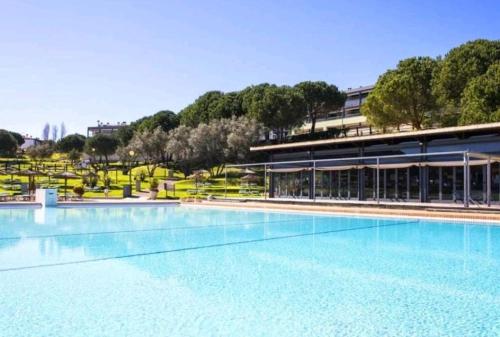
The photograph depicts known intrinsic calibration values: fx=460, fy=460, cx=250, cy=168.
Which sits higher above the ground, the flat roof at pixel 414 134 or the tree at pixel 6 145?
the tree at pixel 6 145

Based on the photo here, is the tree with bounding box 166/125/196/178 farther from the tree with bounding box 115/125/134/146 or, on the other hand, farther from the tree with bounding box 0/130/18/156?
the tree with bounding box 0/130/18/156

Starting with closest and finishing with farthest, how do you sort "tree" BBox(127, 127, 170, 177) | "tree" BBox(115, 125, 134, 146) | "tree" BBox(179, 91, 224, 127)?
"tree" BBox(127, 127, 170, 177) < "tree" BBox(179, 91, 224, 127) < "tree" BBox(115, 125, 134, 146)

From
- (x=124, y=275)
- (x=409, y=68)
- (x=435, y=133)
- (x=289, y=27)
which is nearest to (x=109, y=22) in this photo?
(x=289, y=27)

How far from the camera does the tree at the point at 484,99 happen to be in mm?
29875

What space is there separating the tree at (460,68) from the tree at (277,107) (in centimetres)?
1679

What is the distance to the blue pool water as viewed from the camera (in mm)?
5480

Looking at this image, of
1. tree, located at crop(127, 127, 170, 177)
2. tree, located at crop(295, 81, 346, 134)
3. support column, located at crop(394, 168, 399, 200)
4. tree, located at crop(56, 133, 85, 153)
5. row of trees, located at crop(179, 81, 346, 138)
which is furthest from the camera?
tree, located at crop(56, 133, 85, 153)

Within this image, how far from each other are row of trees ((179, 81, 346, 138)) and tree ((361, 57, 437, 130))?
1112 cm

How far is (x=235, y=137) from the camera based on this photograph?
1702 inches

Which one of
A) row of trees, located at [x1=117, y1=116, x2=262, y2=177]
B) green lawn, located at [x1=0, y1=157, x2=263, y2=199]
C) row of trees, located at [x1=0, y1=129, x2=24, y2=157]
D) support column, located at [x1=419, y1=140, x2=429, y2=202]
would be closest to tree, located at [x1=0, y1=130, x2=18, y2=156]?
row of trees, located at [x1=0, y1=129, x2=24, y2=157]

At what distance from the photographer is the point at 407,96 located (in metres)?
39.1

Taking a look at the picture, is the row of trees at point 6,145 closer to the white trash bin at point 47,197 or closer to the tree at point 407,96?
the white trash bin at point 47,197

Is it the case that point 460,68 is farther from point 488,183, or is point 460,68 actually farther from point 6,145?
point 6,145

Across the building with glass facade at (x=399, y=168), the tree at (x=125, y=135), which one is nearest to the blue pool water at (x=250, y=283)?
the building with glass facade at (x=399, y=168)
